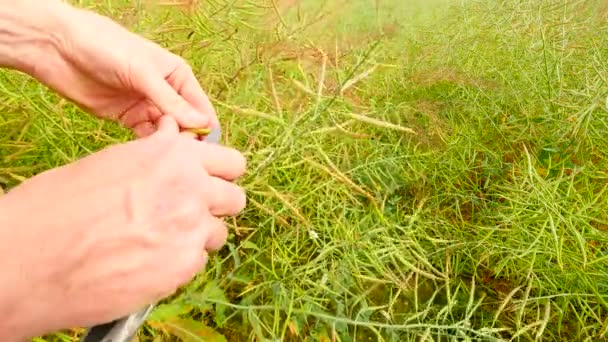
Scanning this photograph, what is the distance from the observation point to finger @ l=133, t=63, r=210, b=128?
0.65 metres

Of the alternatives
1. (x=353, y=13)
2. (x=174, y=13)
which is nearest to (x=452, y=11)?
(x=353, y=13)

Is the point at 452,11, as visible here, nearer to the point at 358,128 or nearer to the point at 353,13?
the point at 353,13

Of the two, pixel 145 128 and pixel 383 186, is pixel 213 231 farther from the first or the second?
pixel 383 186

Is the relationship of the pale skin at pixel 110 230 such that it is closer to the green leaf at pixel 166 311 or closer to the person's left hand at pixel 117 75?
the person's left hand at pixel 117 75

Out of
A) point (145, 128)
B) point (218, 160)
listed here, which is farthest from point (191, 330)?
point (218, 160)

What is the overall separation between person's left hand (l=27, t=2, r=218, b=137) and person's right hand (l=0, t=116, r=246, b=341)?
0.57 ft

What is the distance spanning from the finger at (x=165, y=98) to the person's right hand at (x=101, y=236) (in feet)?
0.50

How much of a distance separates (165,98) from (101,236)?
243 millimetres

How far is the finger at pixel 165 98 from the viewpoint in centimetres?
65

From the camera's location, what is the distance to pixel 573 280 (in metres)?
0.91

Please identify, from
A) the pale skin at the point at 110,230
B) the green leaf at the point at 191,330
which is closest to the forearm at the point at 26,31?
the pale skin at the point at 110,230

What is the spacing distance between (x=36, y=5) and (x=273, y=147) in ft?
1.28

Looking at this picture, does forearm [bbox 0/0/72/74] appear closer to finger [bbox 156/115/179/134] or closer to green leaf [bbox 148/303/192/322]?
finger [bbox 156/115/179/134]

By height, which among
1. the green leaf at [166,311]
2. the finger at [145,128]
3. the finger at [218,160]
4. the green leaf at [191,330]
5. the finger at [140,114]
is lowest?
the green leaf at [191,330]
